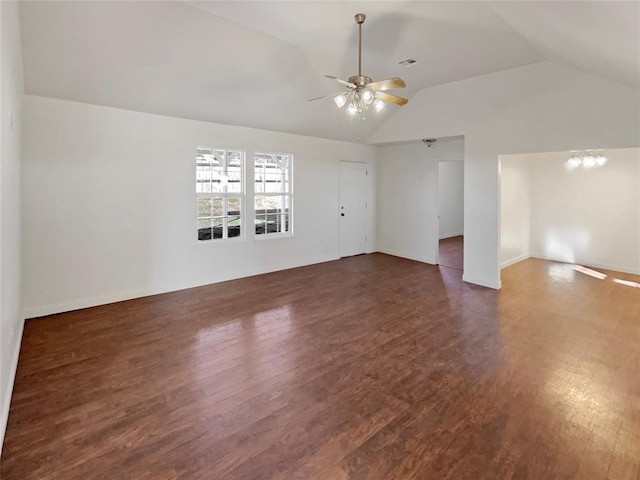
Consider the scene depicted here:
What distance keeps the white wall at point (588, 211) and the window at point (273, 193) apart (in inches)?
208

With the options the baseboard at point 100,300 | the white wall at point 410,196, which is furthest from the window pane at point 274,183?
the white wall at point 410,196

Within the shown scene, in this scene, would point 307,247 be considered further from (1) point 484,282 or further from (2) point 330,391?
(2) point 330,391

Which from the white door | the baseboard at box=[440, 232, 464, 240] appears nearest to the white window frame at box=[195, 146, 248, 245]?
the white door

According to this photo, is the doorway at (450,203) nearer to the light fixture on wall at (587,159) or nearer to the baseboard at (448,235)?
the baseboard at (448,235)

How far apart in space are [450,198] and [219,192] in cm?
808

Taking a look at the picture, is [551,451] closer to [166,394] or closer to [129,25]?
[166,394]

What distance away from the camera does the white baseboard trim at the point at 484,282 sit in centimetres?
537

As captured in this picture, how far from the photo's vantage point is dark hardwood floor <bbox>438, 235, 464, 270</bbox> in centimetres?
709

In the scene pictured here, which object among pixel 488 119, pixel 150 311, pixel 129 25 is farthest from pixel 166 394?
pixel 488 119

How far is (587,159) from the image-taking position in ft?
20.9

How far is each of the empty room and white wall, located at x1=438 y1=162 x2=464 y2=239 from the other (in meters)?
3.33

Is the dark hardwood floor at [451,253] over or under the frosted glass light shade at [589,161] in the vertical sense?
under

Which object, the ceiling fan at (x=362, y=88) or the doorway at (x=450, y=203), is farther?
the doorway at (x=450, y=203)

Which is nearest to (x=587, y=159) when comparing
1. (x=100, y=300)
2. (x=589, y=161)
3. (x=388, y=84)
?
(x=589, y=161)
